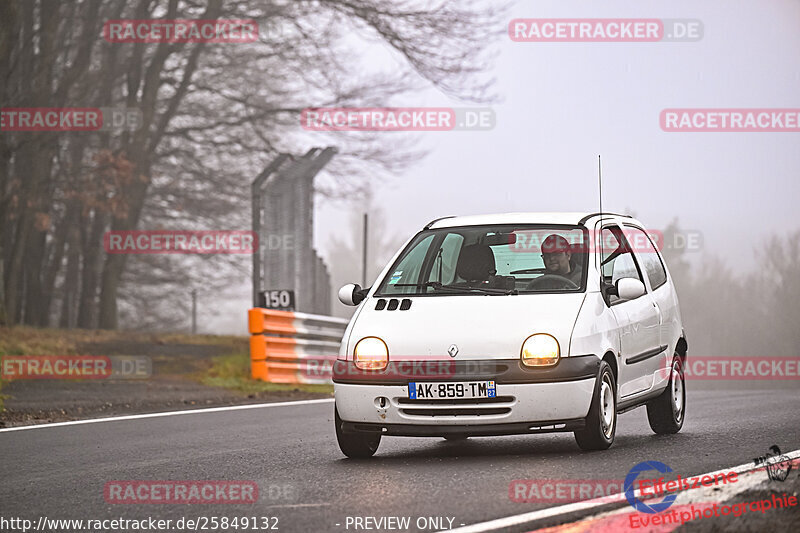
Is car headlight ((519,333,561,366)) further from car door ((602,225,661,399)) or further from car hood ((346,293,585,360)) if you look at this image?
car door ((602,225,661,399))

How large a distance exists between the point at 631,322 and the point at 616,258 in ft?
2.17

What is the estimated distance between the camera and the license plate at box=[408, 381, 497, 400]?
782 cm

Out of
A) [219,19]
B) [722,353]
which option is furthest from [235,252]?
[722,353]

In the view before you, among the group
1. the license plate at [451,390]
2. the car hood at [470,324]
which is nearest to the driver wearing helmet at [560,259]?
the car hood at [470,324]

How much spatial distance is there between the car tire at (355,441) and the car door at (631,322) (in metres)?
1.73

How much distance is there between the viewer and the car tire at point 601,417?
26.2 feet

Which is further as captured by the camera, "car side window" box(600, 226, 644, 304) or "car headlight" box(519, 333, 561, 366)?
"car side window" box(600, 226, 644, 304)

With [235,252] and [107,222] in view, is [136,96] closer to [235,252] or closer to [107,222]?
[107,222]

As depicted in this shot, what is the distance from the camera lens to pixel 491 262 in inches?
362

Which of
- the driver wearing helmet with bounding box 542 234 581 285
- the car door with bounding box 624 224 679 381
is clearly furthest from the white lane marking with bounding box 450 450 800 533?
the car door with bounding box 624 224 679 381

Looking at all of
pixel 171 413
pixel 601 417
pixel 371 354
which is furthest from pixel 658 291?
pixel 171 413

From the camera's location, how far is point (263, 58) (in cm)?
2919

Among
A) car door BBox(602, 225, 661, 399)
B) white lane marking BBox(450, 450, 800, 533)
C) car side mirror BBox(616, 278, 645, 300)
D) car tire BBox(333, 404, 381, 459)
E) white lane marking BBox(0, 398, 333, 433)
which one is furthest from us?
white lane marking BBox(0, 398, 333, 433)

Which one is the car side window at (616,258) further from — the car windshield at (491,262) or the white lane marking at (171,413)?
the white lane marking at (171,413)
